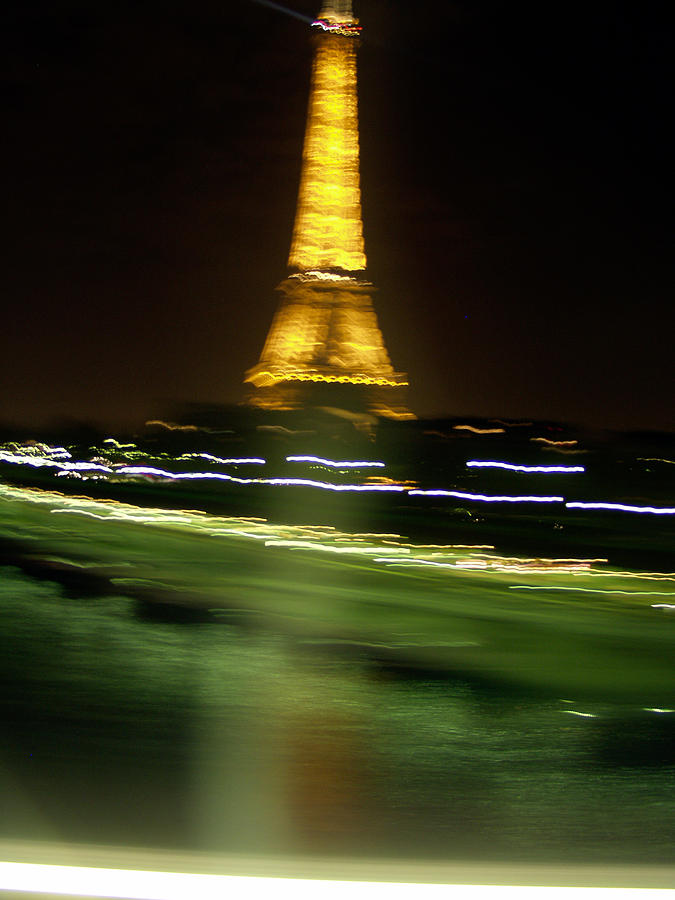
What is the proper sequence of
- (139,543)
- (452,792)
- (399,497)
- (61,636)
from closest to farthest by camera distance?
(452,792) → (61,636) → (139,543) → (399,497)

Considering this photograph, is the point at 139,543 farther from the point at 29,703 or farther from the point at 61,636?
the point at 29,703

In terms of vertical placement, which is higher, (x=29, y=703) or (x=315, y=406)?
(x=315, y=406)

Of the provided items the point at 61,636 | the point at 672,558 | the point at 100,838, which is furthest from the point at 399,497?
the point at 100,838

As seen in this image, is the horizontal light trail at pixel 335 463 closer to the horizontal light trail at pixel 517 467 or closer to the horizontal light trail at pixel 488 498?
the horizontal light trail at pixel 517 467

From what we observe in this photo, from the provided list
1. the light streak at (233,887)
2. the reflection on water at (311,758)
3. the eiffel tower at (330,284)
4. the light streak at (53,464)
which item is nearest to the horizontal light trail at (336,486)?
the light streak at (53,464)

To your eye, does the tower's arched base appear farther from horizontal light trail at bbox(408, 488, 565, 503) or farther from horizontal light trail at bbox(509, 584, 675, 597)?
horizontal light trail at bbox(509, 584, 675, 597)

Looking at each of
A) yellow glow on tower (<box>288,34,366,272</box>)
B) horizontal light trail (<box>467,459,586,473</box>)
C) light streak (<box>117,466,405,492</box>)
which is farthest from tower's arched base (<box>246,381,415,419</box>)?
light streak (<box>117,466,405,492</box>)

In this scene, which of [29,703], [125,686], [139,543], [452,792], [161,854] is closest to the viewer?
[161,854]
